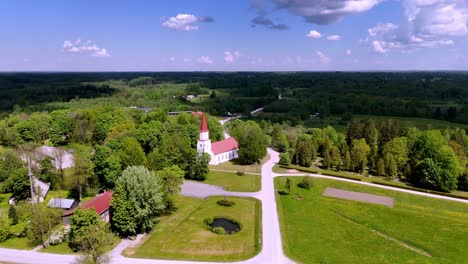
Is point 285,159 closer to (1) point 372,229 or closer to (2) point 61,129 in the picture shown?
(1) point 372,229

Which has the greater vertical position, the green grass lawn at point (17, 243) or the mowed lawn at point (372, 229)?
the green grass lawn at point (17, 243)

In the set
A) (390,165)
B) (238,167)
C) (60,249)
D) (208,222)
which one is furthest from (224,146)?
(60,249)

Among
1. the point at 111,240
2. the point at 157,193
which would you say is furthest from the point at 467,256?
the point at 111,240

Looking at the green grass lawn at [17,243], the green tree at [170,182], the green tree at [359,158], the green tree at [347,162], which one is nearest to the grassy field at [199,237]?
the green tree at [170,182]

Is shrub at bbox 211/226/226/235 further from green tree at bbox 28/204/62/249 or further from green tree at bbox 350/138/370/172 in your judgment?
green tree at bbox 350/138/370/172

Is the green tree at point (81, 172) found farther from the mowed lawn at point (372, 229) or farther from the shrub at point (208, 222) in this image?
the mowed lawn at point (372, 229)

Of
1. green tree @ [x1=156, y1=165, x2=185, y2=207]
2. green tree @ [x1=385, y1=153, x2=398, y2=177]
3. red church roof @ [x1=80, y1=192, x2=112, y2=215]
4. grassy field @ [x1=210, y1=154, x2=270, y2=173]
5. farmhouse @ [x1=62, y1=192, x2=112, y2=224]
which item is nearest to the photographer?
red church roof @ [x1=80, y1=192, x2=112, y2=215]

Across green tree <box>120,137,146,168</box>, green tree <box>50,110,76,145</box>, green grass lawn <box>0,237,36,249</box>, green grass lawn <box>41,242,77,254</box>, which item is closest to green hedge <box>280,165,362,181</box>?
green tree <box>120,137,146,168</box>
